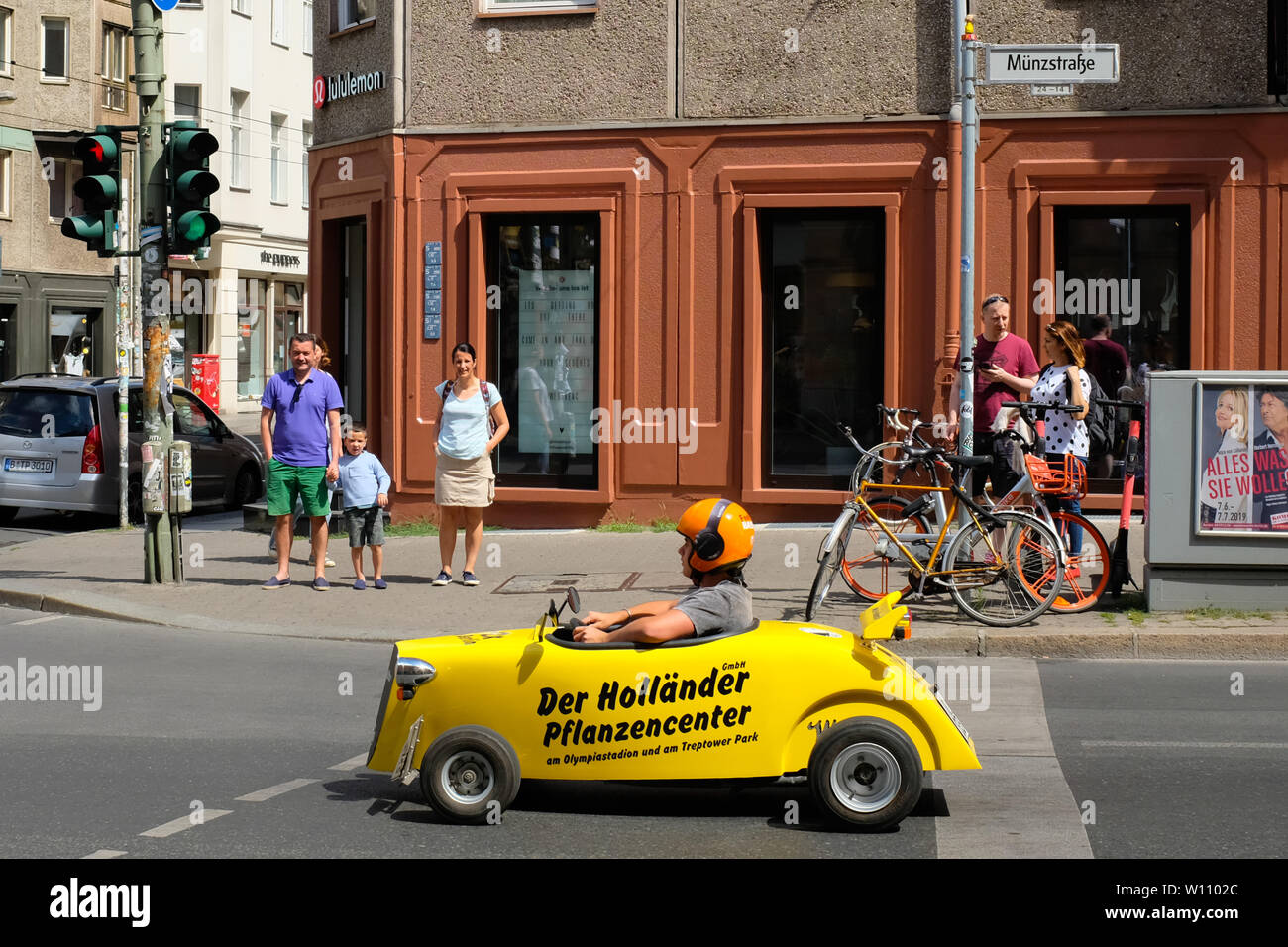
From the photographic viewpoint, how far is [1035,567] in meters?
10.8

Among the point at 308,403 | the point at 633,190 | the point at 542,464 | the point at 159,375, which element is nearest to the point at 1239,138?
the point at 633,190

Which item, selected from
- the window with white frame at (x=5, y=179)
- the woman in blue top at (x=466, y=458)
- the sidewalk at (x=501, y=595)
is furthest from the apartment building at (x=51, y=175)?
the woman in blue top at (x=466, y=458)

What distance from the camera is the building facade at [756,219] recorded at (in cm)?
1538

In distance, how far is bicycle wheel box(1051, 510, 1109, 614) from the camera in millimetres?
11117

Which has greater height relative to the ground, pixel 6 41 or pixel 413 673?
pixel 6 41

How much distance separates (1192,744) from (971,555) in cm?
341

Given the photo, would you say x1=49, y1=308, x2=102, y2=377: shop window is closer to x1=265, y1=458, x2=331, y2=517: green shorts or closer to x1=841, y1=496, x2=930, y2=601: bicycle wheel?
x1=265, y1=458, x2=331, y2=517: green shorts

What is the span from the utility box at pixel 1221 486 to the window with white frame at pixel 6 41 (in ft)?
130

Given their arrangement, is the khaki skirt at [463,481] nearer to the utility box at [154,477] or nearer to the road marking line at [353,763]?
the utility box at [154,477]

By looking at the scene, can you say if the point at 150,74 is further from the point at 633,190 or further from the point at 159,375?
the point at 633,190

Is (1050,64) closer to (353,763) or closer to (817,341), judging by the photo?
(817,341)

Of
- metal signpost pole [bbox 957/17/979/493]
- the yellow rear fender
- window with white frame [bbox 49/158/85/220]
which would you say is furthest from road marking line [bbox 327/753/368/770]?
window with white frame [bbox 49/158/85/220]

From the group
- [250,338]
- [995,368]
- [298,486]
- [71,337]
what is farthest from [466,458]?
[250,338]

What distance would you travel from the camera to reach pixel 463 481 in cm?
1305
